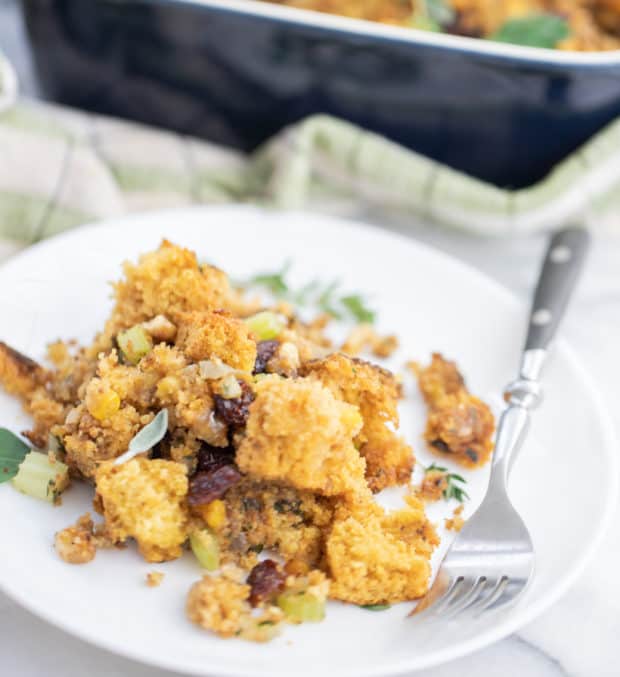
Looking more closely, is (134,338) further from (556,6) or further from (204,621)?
(556,6)

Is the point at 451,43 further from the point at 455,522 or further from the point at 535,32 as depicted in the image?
the point at 455,522

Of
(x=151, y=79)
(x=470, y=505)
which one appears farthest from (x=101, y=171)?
(x=470, y=505)

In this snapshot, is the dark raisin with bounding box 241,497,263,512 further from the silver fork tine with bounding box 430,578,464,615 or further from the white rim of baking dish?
the white rim of baking dish

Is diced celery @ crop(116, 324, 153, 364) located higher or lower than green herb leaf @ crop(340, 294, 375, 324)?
higher

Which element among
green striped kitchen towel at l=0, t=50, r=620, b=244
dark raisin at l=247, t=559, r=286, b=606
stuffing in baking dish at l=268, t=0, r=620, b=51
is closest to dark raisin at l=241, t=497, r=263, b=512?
dark raisin at l=247, t=559, r=286, b=606

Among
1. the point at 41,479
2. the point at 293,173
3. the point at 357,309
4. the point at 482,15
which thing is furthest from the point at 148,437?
the point at 482,15

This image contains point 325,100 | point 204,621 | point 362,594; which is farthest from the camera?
point 325,100
